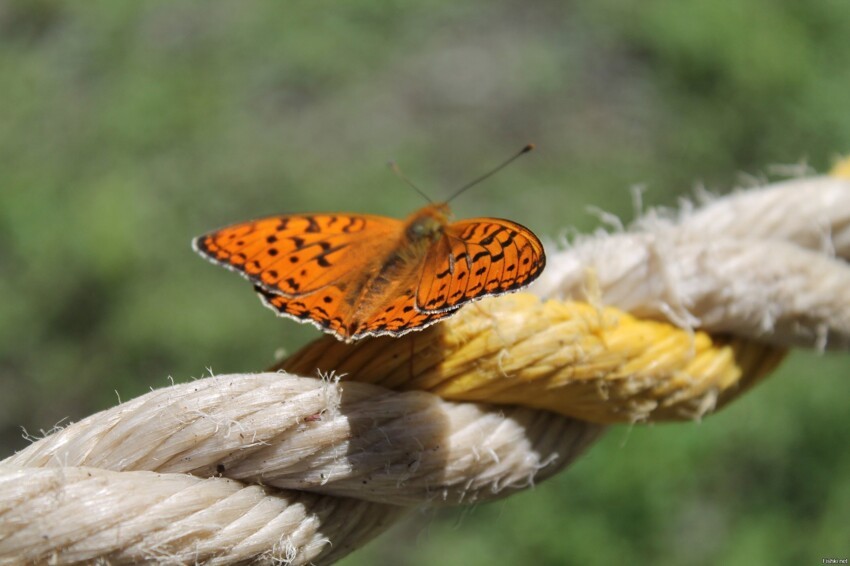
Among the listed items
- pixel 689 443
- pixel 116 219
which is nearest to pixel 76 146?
pixel 116 219

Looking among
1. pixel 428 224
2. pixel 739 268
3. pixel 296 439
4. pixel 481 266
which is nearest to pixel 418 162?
pixel 428 224

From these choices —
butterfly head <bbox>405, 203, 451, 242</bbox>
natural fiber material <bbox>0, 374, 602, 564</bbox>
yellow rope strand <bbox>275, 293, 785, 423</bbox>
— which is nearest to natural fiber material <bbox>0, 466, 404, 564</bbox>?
natural fiber material <bbox>0, 374, 602, 564</bbox>

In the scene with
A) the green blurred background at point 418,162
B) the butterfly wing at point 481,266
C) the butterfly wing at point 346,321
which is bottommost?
the green blurred background at point 418,162

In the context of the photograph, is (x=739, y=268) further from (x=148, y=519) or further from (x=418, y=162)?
(x=418, y=162)

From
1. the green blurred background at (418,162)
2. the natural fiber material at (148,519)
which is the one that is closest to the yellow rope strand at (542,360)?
the natural fiber material at (148,519)

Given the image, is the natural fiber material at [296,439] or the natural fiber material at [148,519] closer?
the natural fiber material at [148,519]

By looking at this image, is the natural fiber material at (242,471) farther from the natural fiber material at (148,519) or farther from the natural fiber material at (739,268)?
the natural fiber material at (739,268)

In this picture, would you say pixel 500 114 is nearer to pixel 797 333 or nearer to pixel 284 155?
pixel 284 155

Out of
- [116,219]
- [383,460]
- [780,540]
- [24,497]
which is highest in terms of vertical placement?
[24,497]
